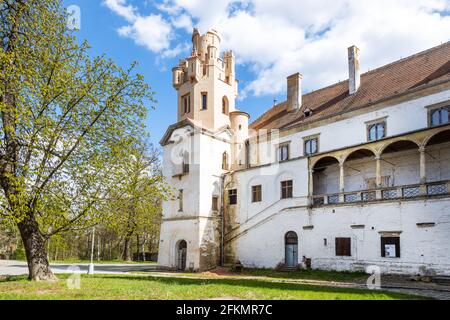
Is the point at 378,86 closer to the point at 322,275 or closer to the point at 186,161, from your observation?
the point at 322,275

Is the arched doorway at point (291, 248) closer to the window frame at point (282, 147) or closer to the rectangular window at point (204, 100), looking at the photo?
the window frame at point (282, 147)

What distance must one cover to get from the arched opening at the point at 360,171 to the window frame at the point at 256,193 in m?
6.39

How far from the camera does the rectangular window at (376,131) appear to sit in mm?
25250

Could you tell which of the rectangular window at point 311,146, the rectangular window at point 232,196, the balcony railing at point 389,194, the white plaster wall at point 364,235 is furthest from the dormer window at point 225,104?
the balcony railing at point 389,194

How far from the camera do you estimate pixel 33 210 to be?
602 inches

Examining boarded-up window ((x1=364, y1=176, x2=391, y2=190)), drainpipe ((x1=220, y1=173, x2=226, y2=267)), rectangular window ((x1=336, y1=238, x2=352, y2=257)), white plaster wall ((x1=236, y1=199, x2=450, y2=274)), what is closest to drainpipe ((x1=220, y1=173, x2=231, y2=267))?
drainpipe ((x1=220, y1=173, x2=226, y2=267))

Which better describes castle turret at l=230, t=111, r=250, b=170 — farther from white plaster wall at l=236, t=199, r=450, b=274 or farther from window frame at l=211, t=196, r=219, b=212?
white plaster wall at l=236, t=199, r=450, b=274

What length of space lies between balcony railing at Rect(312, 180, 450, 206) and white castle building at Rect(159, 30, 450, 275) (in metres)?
0.07

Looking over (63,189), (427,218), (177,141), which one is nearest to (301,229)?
(427,218)

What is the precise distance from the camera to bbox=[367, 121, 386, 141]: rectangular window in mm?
25250

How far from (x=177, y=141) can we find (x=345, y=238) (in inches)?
639
